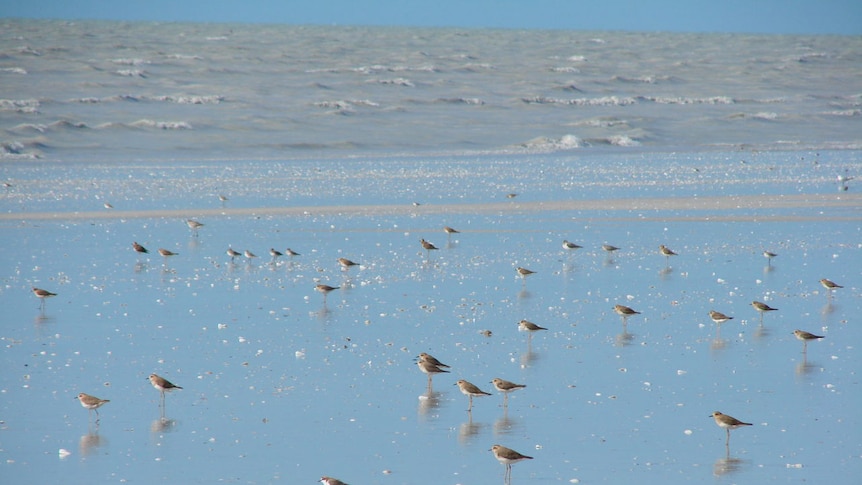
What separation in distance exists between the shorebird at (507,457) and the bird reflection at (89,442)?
304cm

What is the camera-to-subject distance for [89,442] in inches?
321

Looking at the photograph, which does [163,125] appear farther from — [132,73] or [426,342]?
[426,342]

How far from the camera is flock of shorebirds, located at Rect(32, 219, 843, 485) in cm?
743

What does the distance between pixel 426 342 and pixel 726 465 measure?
4.36 metres

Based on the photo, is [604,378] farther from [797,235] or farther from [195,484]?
[797,235]

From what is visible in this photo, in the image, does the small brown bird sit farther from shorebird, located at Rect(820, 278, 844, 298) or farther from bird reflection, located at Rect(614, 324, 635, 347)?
shorebird, located at Rect(820, 278, 844, 298)

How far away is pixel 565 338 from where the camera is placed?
11.5 m

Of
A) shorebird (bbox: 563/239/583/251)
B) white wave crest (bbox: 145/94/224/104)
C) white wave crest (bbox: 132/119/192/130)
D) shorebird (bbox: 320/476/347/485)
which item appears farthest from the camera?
white wave crest (bbox: 145/94/224/104)

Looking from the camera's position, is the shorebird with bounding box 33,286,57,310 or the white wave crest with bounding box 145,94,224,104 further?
the white wave crest with bounding box 145,94,224,104

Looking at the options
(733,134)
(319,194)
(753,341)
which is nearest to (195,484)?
(753,341)

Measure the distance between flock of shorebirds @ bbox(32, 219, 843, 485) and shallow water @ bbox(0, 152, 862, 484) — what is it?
13 centimetres

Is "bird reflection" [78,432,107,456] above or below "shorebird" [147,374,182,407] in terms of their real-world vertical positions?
below

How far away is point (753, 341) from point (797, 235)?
8.28m

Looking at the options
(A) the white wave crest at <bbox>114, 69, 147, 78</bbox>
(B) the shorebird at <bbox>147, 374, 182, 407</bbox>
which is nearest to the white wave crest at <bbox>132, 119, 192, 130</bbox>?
(A) the white wave crest at <bbox>114, 69, 147, 78</bbox>
